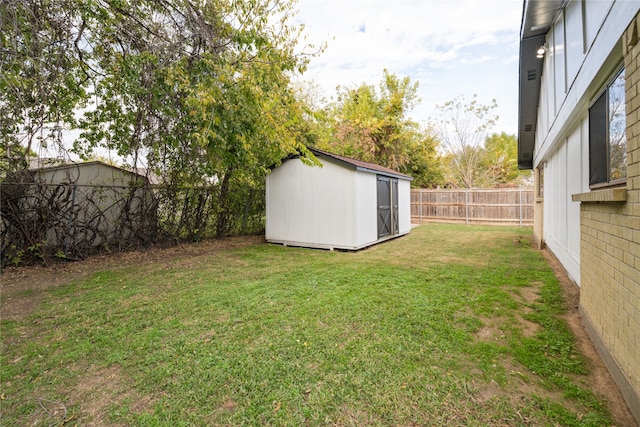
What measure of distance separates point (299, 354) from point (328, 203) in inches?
209

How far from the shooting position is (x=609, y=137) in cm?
276

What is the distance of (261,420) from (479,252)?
21.4 ft

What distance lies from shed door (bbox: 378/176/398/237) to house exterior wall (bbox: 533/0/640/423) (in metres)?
4.33

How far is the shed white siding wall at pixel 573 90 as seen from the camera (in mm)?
2420

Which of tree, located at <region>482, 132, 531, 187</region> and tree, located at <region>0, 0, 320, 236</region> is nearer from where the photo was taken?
tree, located at <region>0, 0, 320, 236</region>

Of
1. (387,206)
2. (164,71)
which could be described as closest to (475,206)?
(387,206)

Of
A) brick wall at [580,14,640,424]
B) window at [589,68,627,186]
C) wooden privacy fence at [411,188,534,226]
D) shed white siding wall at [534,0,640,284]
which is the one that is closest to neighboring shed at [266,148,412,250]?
shed white siding wall at [534,0,640,284]

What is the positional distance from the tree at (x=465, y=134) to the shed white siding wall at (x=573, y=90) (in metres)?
14.3

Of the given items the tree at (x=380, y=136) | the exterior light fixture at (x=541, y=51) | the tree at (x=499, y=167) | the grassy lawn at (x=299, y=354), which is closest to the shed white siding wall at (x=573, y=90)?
the exterior light fixture at (x=541, y=51)

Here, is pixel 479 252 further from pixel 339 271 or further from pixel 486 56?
pixel 486 56

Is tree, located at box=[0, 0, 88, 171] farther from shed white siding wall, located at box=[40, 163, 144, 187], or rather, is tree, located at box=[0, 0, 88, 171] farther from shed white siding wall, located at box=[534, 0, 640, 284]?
shed white siding wall, located at box=[534, 0, 640, 284]

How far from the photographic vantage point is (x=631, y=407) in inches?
71.9

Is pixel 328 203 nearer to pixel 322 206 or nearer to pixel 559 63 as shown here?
pixel 322 206

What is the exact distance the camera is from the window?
2.43 meters
